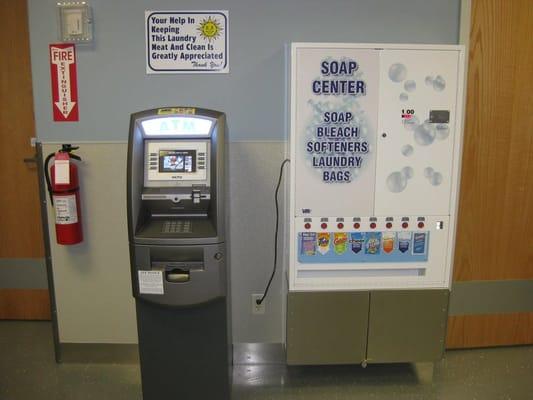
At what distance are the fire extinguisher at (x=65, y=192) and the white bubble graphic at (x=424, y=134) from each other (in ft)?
6.15

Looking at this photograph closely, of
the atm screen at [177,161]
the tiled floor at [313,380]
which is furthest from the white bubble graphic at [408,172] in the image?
the tiled floor at [313,380]

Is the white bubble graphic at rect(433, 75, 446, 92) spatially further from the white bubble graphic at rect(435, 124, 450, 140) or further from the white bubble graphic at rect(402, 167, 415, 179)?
the white bubble graphic at rect(402, 167, 415, 179)

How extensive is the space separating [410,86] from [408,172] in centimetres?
43

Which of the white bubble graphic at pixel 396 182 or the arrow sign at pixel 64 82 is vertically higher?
the arrow sign at pixel 64 82

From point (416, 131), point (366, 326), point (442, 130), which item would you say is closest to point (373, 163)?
point (416, 131)

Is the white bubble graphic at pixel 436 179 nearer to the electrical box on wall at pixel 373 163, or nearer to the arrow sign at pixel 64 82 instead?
the electrical box on wall at pixel 373 163

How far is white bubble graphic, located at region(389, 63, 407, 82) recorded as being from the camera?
1.88 meters

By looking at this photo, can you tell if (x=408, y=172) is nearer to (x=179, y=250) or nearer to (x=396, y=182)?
(x=396, y=182)

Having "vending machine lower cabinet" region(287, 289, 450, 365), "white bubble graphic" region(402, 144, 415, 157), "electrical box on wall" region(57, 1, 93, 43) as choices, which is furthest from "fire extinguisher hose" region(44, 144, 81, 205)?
"white bubble graphic" region(402, 144, 415, 157)

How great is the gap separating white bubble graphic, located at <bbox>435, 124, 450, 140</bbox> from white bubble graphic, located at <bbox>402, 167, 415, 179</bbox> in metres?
0.22

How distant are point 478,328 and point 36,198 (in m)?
3.31

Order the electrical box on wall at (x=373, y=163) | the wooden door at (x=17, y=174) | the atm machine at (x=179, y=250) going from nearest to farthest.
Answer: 1. the atm machine at (x=179, y=250)
2. the electrical box on wall at (x=373, y=163)
3. the wooden door at (x=17, y=174)

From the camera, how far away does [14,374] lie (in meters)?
2.32

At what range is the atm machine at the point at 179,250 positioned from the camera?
1.72 m
